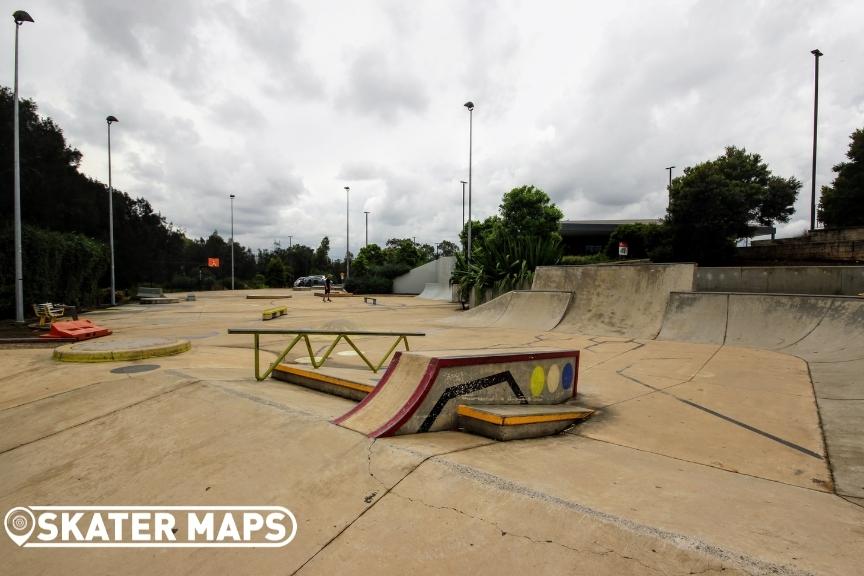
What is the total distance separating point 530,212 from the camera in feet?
135

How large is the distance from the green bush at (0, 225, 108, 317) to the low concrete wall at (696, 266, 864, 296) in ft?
76.6

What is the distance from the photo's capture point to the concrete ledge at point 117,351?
6.83m

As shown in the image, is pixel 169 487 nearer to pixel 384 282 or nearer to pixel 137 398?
pixel 137 398

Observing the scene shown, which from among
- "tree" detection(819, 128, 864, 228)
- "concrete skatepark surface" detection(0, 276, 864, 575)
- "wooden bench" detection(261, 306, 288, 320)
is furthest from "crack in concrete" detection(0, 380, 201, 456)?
"tree" detection(819, 128, 864, 228)

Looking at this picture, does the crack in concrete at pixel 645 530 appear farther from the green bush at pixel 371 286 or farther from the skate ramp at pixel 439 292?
the green bush at pixel 371 286

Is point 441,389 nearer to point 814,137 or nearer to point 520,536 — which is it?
point 520,536

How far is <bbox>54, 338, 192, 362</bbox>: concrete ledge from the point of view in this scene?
6.83 metres

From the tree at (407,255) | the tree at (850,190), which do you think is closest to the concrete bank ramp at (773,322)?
the tree at (850,190)

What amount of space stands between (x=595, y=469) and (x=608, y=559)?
1119mm

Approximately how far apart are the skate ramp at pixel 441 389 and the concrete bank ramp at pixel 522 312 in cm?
743

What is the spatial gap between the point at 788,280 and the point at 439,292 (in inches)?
792

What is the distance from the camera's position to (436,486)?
2477mm

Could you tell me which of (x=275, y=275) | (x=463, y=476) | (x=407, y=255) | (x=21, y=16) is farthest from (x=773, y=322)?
(x=275, y=275)

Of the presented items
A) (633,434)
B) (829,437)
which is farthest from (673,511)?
(829,437)
